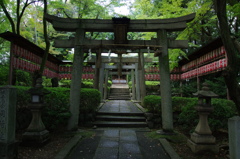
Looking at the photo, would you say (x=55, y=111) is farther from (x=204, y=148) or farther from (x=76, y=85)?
(x=204, y=148)

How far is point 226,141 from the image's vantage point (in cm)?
599

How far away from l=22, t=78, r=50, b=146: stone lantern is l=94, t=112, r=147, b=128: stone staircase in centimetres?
298

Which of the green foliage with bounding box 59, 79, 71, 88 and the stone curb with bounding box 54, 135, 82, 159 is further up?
the green foliage with bounding box 59, 79, 71, 88

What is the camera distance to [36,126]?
17.4ft

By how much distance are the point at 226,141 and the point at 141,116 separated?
397 centimetres

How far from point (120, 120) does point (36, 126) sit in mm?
4156

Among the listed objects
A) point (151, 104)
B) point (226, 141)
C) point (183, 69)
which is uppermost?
point (183, 69)

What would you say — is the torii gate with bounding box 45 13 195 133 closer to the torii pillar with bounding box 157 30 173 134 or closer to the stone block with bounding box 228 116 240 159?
the torii pillar with bounding box 157 30 173 134

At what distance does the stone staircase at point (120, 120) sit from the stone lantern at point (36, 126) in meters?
2.98

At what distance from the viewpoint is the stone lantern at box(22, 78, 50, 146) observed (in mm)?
5141

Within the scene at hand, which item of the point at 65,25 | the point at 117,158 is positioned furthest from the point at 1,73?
the point at 117,158

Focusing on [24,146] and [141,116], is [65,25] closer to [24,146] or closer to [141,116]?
[24,146]

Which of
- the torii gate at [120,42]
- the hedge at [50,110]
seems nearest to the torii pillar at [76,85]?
the torii gate at [120,42]

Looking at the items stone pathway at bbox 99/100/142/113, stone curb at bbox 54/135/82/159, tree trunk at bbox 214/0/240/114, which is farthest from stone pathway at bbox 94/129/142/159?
tree trunk at bbox 214/0/240/114
